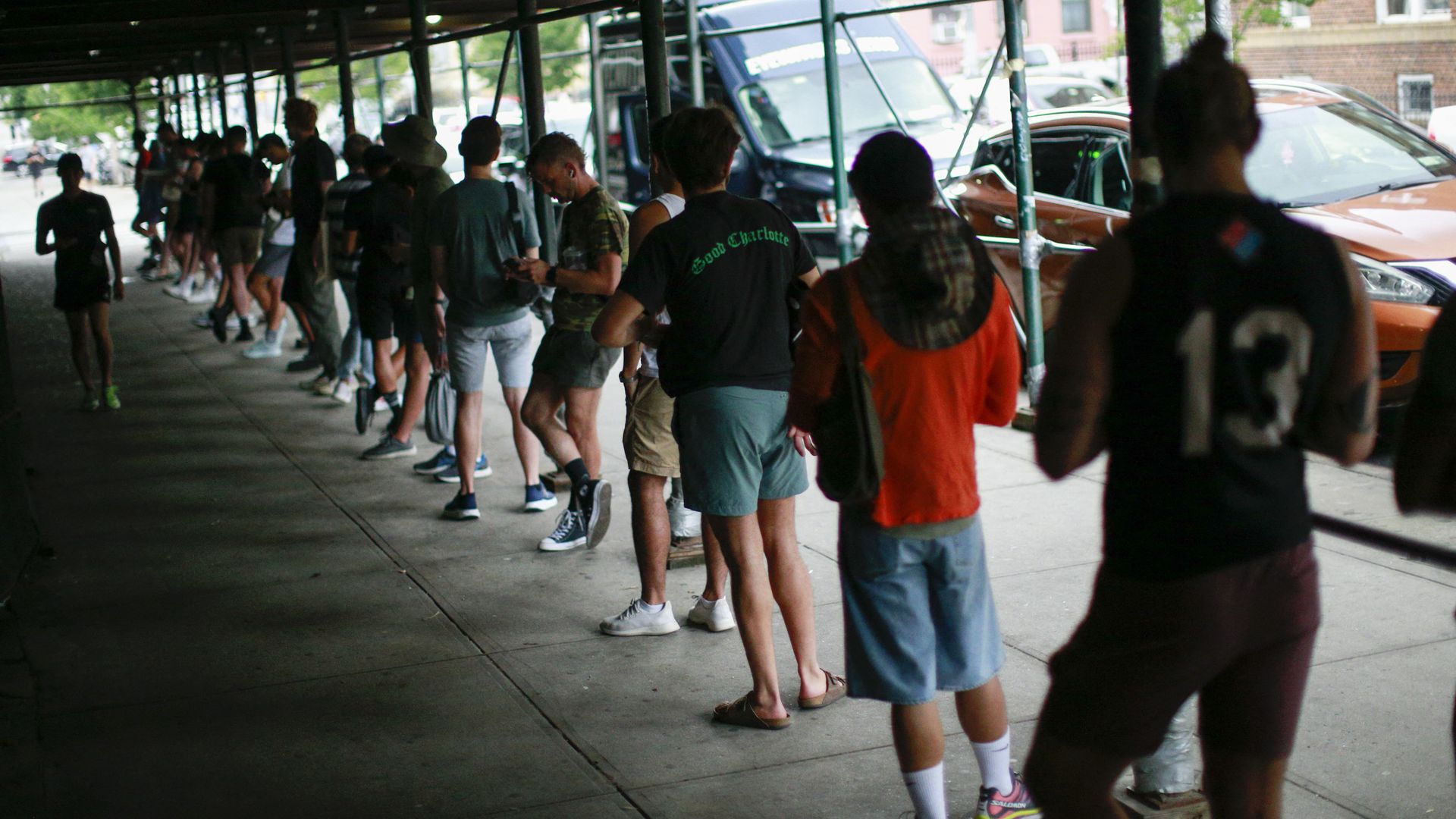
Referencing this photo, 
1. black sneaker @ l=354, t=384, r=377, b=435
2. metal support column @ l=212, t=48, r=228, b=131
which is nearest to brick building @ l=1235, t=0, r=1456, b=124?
metal support column @ l=212, t=48, r=228, b=131

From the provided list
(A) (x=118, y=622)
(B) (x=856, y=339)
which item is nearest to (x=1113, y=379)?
(B) (x=856, y=339)

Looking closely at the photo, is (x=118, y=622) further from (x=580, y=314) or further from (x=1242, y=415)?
(x=1242, y=415)

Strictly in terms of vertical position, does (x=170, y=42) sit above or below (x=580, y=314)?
above

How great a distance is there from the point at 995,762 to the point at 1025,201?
5388mm

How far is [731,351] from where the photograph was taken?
4.55m

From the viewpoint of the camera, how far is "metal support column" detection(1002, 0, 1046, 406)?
8453 mm

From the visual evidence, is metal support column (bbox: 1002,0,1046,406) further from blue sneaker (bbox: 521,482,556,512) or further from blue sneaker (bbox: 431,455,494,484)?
blue sneaker (bbox: 431,455,494,484)

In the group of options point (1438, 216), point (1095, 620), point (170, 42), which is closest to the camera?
point (1095, 620)

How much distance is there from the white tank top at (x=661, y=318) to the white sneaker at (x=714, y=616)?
86cm

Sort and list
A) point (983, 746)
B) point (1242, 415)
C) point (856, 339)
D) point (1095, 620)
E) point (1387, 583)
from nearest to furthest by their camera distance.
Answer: point (1242, 415)
point (1095, 620)
point (856, 339)
point (983, 746)
point (1387, 583)

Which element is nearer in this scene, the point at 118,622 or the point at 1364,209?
the point at 118,622

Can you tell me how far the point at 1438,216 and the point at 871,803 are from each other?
202 inches

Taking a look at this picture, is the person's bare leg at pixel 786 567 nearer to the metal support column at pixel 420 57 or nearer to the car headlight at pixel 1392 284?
the car headlight at pixel 1392 284

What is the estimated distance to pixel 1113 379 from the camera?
2.60m
